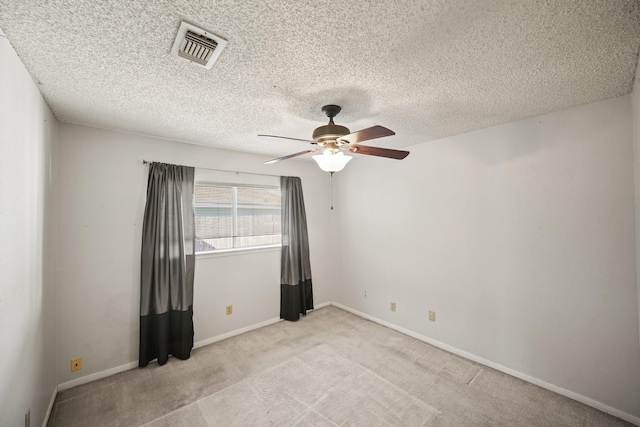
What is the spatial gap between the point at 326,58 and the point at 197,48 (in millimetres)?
681

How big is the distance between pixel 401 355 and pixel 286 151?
284 cm

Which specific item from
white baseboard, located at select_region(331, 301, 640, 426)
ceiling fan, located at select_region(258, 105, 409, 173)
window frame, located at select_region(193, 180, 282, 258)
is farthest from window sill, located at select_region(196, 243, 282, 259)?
ceiling fan, located at select_region(258, 105, 409, 173)

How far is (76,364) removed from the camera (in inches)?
94.5

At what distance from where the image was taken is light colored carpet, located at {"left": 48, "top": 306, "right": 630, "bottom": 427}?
6.49ft

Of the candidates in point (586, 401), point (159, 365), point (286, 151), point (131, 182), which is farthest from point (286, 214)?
point (586, 401)

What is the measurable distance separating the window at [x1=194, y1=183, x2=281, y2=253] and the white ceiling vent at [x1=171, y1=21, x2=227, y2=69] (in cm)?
200

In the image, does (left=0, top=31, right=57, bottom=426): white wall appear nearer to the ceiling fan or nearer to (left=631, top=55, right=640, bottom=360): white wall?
the ceiling fan

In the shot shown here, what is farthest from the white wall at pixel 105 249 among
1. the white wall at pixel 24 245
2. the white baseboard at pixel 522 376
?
the white baseboard at pixel 522 376

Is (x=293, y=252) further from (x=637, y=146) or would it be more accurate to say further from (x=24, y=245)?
(x=637, y=146)

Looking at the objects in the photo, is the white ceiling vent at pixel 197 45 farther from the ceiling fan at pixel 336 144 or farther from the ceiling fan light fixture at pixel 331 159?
the ceiling fan light fixture at pixel 331 159


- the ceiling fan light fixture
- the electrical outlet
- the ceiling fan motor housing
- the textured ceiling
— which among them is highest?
the textured ceiling

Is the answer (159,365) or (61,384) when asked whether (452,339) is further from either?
(61,384)

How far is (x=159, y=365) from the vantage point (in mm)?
2709

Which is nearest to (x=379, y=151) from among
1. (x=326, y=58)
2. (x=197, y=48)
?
(x=326, y=58)
